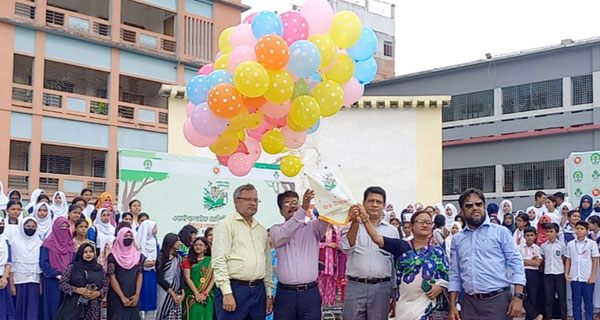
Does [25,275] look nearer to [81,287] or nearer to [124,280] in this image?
[81,287]

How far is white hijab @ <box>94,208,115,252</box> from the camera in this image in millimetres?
10211

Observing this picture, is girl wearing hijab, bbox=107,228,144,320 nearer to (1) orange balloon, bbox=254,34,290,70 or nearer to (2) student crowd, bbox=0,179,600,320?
(2) student crowd, bbox=0,179,600,320

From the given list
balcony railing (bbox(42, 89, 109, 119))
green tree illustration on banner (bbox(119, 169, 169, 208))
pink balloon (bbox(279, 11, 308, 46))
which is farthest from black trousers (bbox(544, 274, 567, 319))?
balcony railing (bbox(42, 89, 109, 119))

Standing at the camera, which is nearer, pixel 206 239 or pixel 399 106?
pixel 206 239

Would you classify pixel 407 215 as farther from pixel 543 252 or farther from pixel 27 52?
pixel 27 52

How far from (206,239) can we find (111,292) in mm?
1309

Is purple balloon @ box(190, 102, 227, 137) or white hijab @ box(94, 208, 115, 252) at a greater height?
purple balloon @ box(190, 102, 227, 137)

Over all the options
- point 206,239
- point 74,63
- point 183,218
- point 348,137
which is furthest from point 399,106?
point 206,239

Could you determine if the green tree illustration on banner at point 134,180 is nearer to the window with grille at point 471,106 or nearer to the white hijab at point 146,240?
the white hijab at point 146,240

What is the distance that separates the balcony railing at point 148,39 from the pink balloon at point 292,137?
17805mm

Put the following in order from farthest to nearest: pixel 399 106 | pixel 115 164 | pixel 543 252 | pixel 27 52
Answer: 1. pixel 115 164
2. pixel 27 52
3. pixel 399 106
4. pixel 543 252

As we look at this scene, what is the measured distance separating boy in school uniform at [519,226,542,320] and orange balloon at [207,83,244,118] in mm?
5670

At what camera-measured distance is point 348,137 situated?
20219 millimetres

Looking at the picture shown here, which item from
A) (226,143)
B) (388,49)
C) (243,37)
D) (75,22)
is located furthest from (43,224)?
(388,49)
